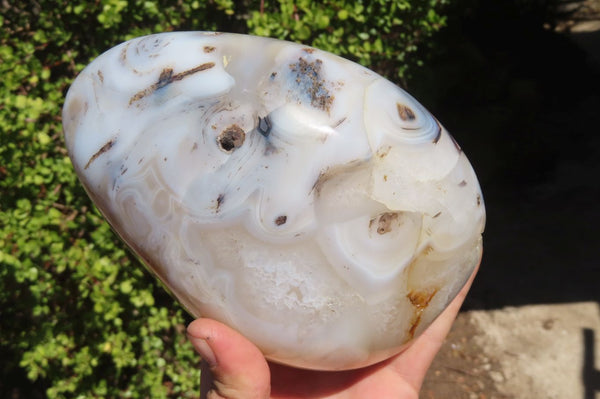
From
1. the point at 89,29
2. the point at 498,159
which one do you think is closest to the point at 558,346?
the point at 498,159

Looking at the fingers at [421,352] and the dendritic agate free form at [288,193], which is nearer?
the dendritic agate free form at [288,193]

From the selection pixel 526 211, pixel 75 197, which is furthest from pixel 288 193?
pixel 526 211

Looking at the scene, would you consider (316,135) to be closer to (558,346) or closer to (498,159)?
(558,346)

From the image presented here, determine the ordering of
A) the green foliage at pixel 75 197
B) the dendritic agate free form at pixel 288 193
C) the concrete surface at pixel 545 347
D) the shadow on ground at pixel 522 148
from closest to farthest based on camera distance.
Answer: the dendritic agate free form at pixel 288 193 → the green foliage at pixel 75 197 → the concrete surface at pixel 545 347 → the shadow on ground at pixel 522 148

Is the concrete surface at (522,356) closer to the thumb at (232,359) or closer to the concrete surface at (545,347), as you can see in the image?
the concrete surface at (545,347)

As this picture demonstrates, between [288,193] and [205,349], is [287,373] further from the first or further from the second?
[288,193]

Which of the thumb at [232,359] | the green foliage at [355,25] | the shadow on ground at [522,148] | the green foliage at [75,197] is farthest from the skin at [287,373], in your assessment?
the shadow on ground at [522,148]

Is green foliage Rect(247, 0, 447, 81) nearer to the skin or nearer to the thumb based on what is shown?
the skin

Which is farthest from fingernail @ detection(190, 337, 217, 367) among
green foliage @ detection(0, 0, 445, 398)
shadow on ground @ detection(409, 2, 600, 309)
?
shadow on ground @ detection(409, 2, 600, 309)
